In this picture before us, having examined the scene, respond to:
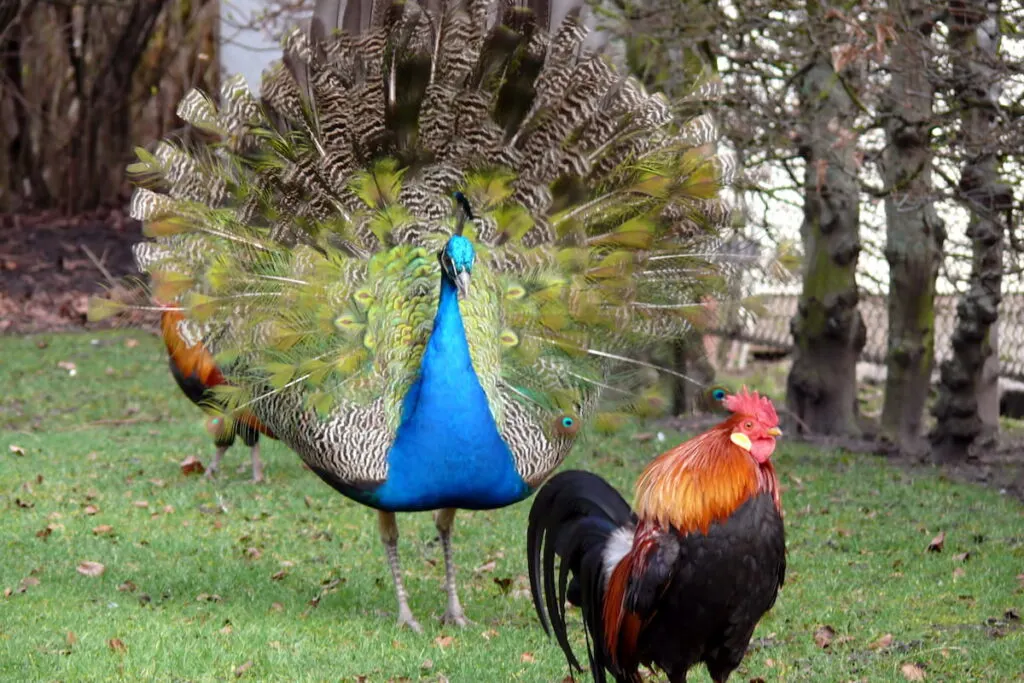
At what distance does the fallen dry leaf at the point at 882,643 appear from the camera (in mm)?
6293

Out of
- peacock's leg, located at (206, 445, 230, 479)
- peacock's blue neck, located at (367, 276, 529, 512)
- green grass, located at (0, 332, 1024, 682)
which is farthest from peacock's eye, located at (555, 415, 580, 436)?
peacock's leg, located at (206, 445, 230, 479)

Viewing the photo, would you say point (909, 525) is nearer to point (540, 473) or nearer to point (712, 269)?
point (712, 269)

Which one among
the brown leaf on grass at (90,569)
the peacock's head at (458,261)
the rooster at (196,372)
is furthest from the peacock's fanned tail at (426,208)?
the rooster at (196,372)

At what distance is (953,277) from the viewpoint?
39.9 ft

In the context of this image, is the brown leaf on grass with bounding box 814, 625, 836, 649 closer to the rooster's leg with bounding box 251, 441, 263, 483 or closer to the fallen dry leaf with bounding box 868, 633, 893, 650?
the fallen dry leaf with bounding box 868, 633, 893, 650

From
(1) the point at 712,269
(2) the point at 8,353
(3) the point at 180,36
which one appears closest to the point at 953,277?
(1) the point at 712,269

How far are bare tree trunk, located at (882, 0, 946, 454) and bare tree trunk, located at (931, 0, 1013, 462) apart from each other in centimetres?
34

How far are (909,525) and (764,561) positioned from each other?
441 centimetres

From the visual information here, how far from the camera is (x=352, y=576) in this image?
797 centimetres

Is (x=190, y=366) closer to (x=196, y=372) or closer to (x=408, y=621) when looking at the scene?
(x=196, y=372)

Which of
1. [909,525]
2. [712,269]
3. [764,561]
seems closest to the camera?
[764,561]

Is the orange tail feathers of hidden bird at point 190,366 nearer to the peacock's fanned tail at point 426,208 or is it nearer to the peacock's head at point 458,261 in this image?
the peacock's fanned tail at point 426,208

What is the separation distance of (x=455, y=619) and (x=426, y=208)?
7.17ft

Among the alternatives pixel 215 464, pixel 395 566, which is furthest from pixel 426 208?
pixel 215 464
